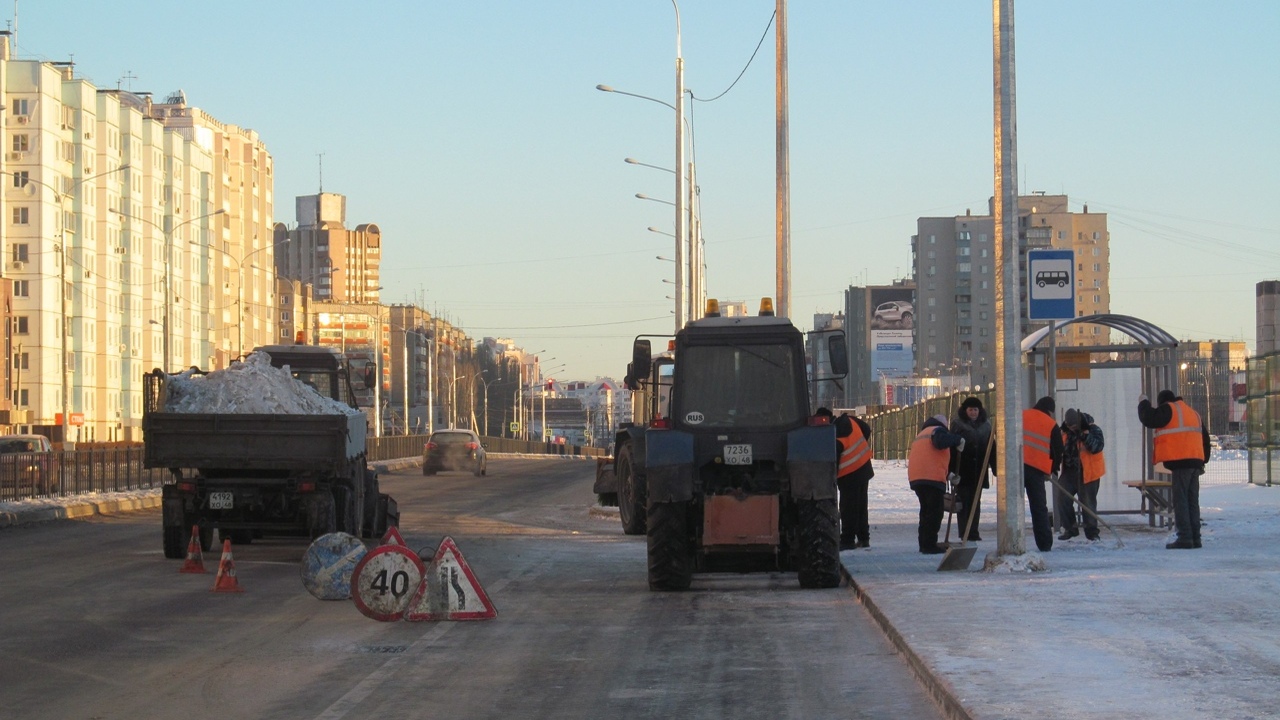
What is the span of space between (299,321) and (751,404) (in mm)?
158955

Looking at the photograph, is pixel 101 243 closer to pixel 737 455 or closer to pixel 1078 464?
pixel 1078 464

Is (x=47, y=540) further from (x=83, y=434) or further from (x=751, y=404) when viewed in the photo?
(x=83, y=434)

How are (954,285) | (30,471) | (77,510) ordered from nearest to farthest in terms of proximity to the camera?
(77,510) < (30,471) < (954,285)

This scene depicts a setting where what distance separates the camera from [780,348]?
16.3 metres

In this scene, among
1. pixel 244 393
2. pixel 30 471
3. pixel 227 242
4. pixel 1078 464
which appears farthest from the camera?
pixel 227 242

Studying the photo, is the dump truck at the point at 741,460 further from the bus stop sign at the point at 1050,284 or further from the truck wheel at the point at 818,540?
the bus stop sign at the point at 1050,284

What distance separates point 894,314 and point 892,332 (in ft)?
8.94

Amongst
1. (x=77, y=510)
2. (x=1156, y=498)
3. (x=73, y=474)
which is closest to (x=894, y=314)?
(x=73, y=474)

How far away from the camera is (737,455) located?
615 inches

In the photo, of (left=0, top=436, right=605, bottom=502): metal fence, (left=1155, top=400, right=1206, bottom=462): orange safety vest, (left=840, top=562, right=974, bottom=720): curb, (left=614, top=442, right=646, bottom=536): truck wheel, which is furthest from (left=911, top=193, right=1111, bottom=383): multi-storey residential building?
(left=840, top=562, right=974, bottom=720): curb

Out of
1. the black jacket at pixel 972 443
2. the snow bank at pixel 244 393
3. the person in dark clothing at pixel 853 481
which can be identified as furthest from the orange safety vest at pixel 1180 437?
the snow bank at pixel 244 393

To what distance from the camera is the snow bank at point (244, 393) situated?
19.2m

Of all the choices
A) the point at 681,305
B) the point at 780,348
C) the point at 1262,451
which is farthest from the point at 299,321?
the point at 780,348

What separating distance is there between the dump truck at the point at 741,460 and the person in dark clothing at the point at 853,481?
2892mm
